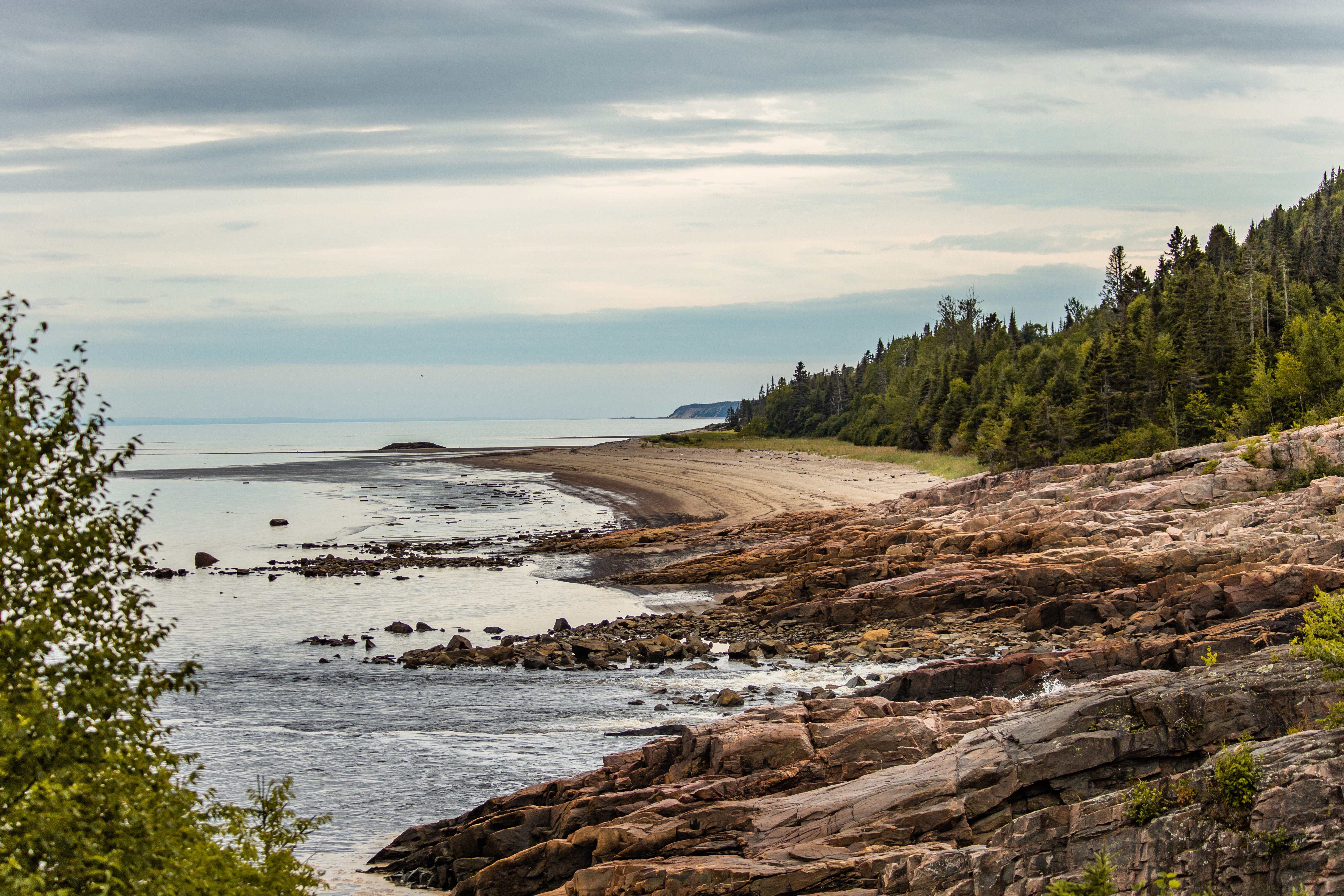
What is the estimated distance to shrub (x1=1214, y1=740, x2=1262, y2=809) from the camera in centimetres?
941

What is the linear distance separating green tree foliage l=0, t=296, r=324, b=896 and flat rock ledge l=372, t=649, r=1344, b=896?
179 inches

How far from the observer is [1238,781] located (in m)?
9.50

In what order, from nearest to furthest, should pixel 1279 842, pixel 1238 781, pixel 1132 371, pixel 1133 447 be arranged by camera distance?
pixel 1279 842
pixel 1238 781
pixel 1133 447
pixel 1132 371

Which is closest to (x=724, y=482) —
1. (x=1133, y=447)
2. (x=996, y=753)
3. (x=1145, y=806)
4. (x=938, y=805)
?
(x=1133, y=447)

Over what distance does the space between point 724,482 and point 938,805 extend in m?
71.2

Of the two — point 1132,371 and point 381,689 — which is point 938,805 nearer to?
point 381,689

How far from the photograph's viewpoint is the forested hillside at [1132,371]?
67250 mm

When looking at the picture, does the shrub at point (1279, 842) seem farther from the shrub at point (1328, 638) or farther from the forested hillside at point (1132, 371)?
the forested hillside at point (1132, 371)

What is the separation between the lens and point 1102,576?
100ft

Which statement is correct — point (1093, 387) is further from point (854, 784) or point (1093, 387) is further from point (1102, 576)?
point (854, 784)

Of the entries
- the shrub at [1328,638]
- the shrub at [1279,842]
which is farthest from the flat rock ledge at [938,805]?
the shrub at [1328,638]

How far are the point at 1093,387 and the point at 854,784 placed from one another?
7432 centimetres

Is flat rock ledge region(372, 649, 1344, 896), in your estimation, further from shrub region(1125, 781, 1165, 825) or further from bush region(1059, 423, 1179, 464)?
bush region(1059, 423, 1179, 464)

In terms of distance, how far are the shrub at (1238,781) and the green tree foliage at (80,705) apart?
1053cm
